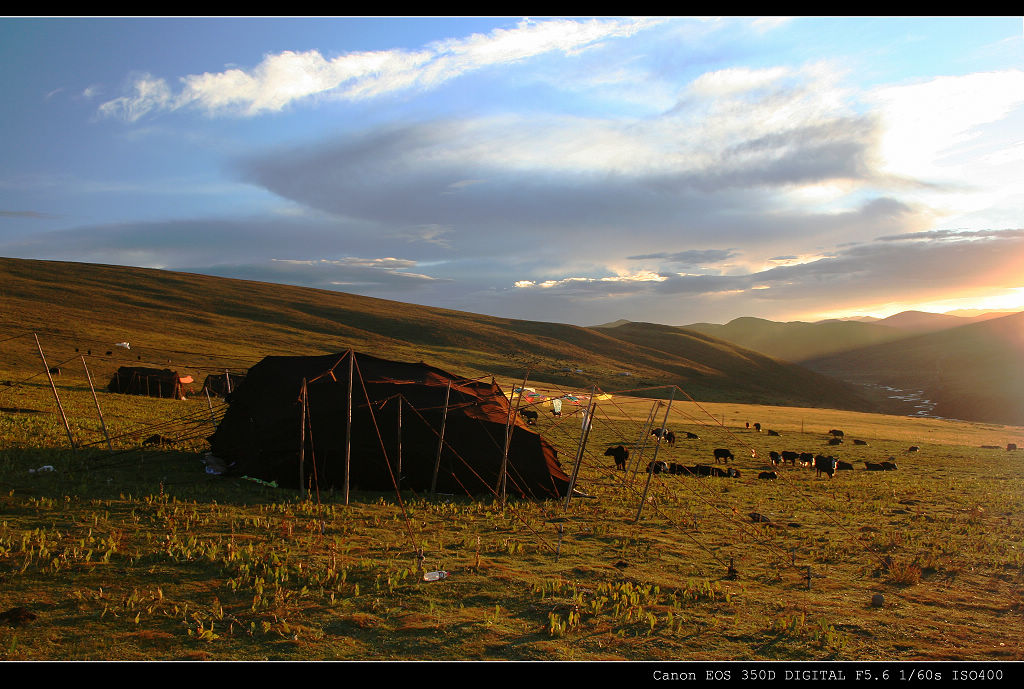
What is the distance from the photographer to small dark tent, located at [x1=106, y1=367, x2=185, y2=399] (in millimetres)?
32344

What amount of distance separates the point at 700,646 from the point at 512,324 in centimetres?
11658

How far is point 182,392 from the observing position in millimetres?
34062

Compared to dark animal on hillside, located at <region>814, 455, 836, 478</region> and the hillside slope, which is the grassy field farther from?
the hillside slope

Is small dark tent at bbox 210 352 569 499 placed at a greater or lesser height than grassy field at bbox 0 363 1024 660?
greater

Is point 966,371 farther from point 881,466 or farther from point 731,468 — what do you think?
point 731,468

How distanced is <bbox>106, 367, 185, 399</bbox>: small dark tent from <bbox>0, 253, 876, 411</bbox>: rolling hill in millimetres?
8076

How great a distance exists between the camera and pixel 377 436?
14305 mm

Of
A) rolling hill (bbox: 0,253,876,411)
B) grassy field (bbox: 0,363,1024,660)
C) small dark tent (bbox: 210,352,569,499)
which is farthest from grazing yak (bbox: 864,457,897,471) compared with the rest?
rolling hill (bbox: 0,253,876,411)

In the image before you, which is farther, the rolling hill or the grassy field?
the rolling hill

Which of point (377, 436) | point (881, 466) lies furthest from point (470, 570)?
point (881, 466)

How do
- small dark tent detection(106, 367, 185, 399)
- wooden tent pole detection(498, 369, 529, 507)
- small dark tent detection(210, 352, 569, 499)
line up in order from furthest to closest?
small dark tent detection(106, 367, 185, 399)
small dark tent detection(210, 352, 569, 499)
wooden tent pole detection(498, 369, 529, 507)

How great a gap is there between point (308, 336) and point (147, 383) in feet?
156

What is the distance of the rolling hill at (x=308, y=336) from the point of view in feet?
177
